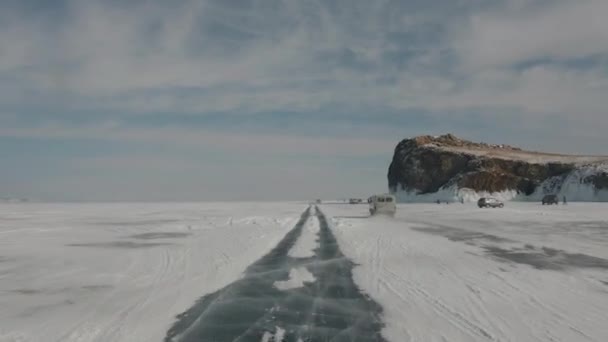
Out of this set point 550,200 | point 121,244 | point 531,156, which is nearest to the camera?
point 121,244

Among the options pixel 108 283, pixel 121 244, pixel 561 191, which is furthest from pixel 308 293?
pixel 561 191

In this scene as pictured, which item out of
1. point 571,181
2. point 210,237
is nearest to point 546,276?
point 210,237

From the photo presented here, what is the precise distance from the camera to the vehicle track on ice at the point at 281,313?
727cm

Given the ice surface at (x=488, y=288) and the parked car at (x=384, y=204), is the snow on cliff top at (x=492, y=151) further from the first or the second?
the ice surface at (x=488, y=288)

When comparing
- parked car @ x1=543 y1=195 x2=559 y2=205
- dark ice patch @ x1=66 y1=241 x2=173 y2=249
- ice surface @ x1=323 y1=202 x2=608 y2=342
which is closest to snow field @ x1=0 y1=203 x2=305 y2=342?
dark ice patch @ x1=66 y1=241 x2=173 y2=249

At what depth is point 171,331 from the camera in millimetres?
7484

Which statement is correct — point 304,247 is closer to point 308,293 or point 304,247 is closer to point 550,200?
point 308,293

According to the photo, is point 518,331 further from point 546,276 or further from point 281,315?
point 546,276

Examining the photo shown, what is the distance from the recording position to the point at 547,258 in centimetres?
1541

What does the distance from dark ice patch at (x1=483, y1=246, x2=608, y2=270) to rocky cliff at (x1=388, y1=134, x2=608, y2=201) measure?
81.4 meters

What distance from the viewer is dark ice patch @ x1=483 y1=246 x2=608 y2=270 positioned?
13.8 metres

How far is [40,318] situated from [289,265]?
7449 millimetres

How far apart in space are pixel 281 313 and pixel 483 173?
108582 millimetres

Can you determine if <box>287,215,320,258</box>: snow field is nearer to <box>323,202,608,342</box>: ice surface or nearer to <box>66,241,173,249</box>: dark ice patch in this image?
<box>323,202,608,342</box>: ice surface
